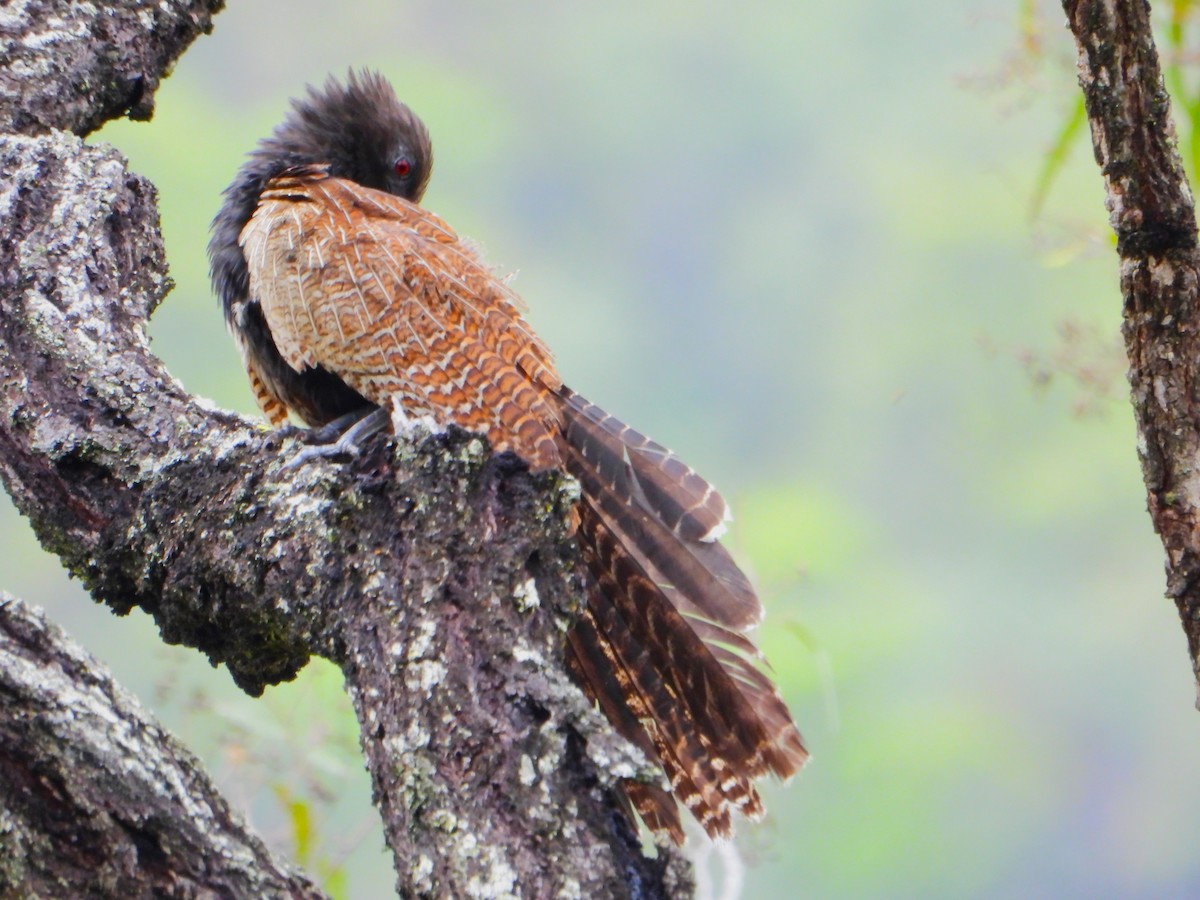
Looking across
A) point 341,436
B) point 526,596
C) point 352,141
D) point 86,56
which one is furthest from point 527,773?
point 352,141

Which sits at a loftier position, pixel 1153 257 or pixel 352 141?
pixel 352 141

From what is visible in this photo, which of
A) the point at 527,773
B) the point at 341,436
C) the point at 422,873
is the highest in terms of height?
the point at 341,436

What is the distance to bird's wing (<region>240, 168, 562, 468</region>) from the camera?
2115 mm

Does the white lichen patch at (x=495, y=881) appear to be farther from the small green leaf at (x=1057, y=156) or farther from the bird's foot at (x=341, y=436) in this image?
the small green leaf at (x=1057, y=156)

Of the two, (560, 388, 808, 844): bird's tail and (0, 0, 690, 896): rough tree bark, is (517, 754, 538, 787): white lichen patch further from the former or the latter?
(560, 388, 808, 844): bird's tail

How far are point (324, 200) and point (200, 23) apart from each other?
0.40 metres

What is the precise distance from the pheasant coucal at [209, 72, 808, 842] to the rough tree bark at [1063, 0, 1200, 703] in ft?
2.19

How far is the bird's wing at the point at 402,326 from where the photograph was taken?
2115mm

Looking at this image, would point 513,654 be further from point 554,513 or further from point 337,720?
point 337,720

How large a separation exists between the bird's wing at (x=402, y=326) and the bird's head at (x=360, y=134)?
0.56 m

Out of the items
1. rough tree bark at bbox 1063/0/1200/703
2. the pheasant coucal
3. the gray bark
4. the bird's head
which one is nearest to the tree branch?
the pheasant coucal

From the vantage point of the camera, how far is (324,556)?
1.31 meters

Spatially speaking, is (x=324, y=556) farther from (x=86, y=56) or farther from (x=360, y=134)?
(x=360, y=134)

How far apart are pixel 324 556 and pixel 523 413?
0.84m
